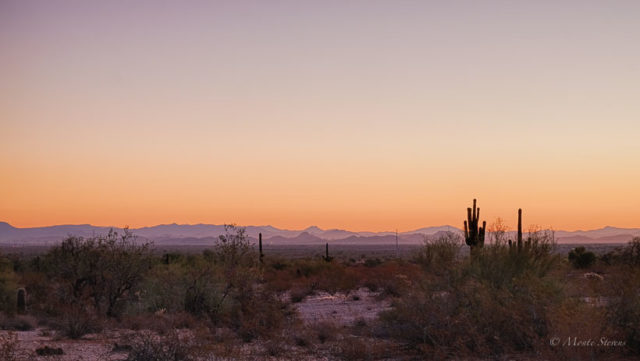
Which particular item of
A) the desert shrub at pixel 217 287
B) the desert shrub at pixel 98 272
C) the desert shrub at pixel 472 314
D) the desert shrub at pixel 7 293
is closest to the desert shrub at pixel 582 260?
the desert shrub at pixel 217 287

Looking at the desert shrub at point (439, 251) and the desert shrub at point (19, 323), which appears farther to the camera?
the desert shrub at point (19, 323)

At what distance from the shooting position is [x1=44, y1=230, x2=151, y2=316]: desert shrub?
79.0 feet

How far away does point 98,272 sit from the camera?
954 inches

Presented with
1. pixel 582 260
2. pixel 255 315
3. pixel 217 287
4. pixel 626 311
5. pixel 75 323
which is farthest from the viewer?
pixel 582 260

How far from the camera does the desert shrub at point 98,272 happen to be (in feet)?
79.0

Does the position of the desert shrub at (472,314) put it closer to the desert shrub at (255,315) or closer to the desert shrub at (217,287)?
the desert shrub at (255,315)

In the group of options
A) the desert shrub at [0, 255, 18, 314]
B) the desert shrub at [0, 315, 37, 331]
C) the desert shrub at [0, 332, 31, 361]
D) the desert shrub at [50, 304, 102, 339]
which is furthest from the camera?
the desert shrub at [0, 255, 18, 314]

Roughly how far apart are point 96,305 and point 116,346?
7.06 metres

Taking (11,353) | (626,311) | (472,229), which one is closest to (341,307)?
(472,229)

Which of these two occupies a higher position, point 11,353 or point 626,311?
point 626,311

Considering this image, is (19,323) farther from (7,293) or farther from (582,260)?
(582,260)

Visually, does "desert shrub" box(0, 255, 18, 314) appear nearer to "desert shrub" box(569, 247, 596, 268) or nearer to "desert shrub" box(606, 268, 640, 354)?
"desert shrub" box(606, 268, 640, 354)

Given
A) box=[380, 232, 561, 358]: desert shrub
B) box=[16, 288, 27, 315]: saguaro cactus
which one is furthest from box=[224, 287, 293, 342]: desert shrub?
box=[16, 288, 27, 315]: saguaro cactus

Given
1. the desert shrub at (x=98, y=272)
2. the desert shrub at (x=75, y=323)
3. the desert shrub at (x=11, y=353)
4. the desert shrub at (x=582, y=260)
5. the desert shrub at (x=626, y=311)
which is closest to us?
the desert shrub at (x=11, y=353)
